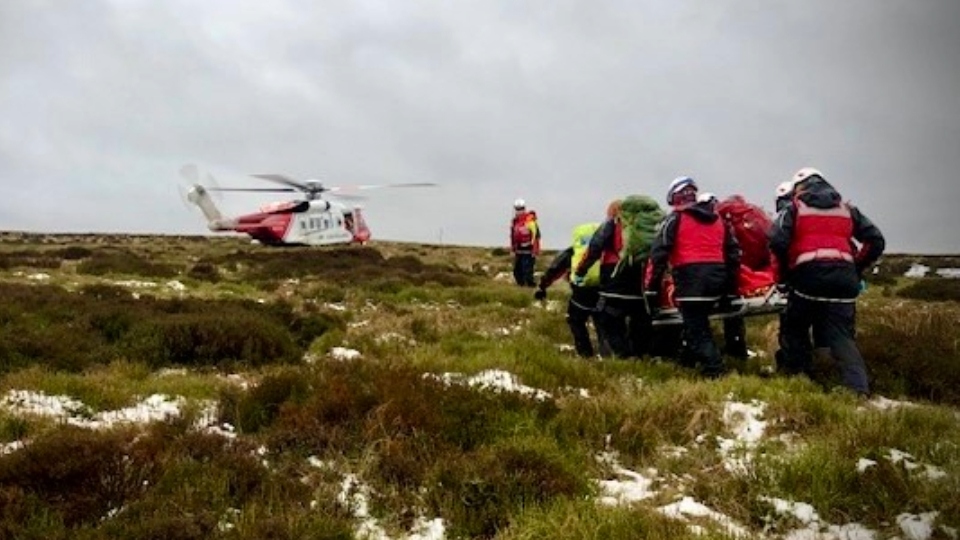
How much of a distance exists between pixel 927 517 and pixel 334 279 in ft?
57.6

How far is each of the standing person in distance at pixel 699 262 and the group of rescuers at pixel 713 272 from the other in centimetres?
1

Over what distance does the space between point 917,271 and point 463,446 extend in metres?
33.8

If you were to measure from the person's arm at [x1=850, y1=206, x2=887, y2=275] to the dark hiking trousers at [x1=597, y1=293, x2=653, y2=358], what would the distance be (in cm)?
249

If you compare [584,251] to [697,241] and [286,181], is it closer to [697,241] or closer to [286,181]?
[697,241]

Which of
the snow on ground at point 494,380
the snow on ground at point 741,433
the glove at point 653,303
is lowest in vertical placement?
the snow on ground at point 741,433

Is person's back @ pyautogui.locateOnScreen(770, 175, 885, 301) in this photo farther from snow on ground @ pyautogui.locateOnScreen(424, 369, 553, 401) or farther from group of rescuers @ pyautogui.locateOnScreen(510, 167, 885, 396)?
snow on ground @ pyautogui.locateOnScreen(424, 369, 553, 401)

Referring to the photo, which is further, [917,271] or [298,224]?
[298,224]

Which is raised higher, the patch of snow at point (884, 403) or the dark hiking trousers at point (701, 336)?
the dark hiking trousers at point (701, 336)

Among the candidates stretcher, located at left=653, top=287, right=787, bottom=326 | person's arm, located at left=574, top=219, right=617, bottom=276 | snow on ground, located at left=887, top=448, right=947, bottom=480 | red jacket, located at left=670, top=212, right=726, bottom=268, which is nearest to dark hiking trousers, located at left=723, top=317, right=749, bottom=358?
stretcher, located at left=653, top=287, right=787, bottom=326

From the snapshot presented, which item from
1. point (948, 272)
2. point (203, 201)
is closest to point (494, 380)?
point (948, 272)

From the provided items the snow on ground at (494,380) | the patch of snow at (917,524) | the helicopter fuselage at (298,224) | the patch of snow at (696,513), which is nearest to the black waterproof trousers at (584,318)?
the snow on ground at (494,380)

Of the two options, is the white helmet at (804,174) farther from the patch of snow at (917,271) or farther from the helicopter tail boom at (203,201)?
the helicopter tail boom at (203,201)

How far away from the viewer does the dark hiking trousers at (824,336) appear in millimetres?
7223

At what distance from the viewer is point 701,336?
8109mm
